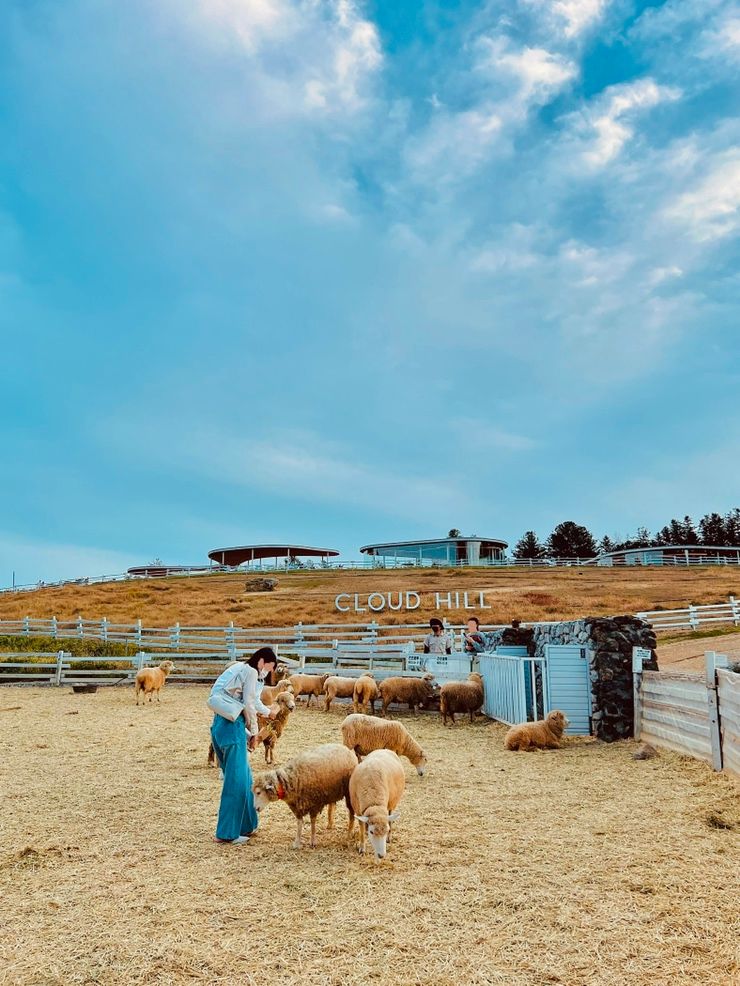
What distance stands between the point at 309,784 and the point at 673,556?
68.4 meters

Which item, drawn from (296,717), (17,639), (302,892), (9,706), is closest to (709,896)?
(302,892)

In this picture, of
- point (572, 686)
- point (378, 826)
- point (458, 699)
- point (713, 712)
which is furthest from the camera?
point (458, 699)

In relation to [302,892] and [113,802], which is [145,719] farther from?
[302,892]

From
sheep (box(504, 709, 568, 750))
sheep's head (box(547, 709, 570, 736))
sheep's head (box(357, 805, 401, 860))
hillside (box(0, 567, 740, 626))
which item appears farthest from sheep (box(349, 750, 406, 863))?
hillside (box(0, 567, 740, 626))

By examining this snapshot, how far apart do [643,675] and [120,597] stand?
159 feet

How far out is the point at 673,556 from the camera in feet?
223

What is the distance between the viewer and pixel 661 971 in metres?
3.74

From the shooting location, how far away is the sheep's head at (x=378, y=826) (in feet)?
18.0

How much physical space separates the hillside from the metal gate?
22.3 metres

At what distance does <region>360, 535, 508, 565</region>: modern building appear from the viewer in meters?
69.2

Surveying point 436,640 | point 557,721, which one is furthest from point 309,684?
point 557,721

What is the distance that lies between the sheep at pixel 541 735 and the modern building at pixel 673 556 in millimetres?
58387

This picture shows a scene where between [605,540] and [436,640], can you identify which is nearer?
[436,640]

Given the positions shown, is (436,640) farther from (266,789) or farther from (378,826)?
(378,826)
